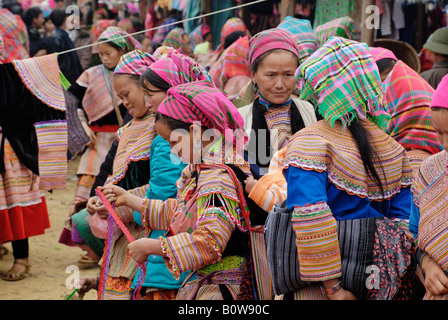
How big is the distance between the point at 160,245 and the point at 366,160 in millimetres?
941

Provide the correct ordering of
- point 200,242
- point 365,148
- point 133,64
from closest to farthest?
point 365,148, point 200,242, point 133,64

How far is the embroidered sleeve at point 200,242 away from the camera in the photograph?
2.62m

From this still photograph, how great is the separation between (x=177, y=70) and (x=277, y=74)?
0.59 m

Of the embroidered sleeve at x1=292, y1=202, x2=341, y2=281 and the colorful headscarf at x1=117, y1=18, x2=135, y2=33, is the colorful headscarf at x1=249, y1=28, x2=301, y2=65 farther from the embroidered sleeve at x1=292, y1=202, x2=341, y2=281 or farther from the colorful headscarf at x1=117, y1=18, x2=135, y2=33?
the colorful headscarf at x1=117, y1=18, x2=135, y2=33

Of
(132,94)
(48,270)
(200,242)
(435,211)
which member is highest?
(132,94)

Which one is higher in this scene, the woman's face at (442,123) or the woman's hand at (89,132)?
the woman's face at (442,123)

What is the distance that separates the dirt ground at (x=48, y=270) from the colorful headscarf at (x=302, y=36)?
2687mm

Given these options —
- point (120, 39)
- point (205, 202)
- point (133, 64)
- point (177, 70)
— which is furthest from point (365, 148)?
point (120, 39)

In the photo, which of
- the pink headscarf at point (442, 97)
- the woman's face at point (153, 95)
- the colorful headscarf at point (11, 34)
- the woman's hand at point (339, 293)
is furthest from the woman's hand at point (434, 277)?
the colorful headscarf at point (11, 34)

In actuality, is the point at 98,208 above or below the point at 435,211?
below

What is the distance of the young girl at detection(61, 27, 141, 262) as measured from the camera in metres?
6.17

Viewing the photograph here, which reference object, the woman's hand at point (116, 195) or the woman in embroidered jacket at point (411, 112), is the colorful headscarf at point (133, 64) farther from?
the woman in embroidered jacket at point (411, 112)

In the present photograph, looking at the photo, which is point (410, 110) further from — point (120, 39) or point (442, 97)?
point (120, 39)

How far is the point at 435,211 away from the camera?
7.49 ft
